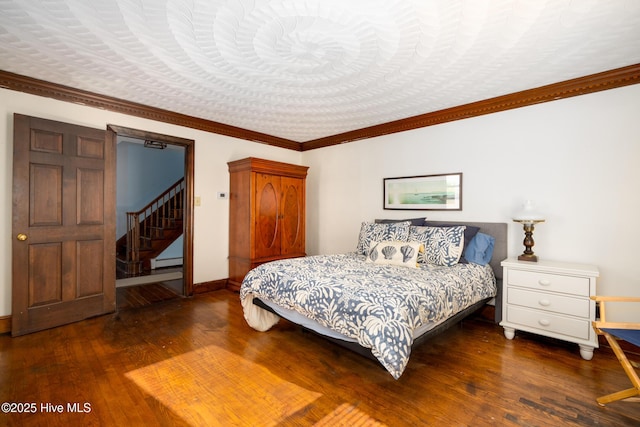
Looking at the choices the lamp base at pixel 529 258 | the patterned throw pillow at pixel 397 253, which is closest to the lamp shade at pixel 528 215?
the lamp base at pixel 529 258

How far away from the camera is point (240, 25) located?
1982mm

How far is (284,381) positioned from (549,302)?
7.66ft

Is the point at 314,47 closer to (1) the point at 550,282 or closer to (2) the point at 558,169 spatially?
(2) the point at 558,169

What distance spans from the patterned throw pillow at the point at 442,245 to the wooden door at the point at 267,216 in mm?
2114

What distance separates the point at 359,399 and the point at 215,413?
87cm

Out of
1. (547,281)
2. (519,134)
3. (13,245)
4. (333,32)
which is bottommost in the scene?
(547,281)

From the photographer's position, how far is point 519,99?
3.04 m

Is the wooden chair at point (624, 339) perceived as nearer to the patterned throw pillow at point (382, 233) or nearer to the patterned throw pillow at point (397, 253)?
the patterned throw pillow at point (397, 253)

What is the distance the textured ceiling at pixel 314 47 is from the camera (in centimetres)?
183

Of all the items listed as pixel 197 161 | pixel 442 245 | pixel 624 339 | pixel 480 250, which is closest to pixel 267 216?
pixel 197 161

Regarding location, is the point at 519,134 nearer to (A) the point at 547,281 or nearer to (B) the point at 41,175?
(A) the point at 547,281

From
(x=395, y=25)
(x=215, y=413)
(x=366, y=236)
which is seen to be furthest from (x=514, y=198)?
(x=215, y=413)

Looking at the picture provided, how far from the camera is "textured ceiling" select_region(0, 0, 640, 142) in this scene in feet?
6.01

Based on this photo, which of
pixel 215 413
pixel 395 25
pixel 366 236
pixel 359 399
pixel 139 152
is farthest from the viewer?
pixel 139 152
